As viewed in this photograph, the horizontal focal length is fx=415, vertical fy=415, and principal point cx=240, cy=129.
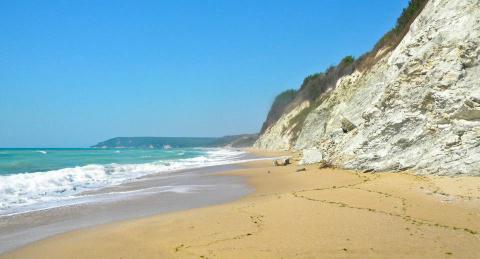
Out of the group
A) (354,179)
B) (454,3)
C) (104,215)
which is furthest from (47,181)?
(454,3)

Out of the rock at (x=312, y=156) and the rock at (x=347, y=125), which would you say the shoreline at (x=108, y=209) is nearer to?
the rock at (x=312, y=156)

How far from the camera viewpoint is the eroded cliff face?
13070mm

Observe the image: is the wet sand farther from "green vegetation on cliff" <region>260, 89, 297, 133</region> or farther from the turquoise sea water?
"green vegetation on cliff" <region>260, 89, 297, 133</region>

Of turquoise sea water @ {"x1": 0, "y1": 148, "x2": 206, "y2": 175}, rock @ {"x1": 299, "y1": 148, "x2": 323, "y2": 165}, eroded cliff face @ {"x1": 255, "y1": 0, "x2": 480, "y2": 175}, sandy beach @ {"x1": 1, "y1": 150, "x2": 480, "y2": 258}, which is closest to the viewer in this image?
sandy beach @ {"x1": 1, "y1": 150, "x2": 480, "y2": 258}

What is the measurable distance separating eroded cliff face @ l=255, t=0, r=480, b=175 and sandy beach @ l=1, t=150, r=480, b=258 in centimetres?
164

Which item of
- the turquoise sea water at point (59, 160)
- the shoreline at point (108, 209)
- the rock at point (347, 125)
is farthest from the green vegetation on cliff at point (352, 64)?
the shoreline at point (108, 209)

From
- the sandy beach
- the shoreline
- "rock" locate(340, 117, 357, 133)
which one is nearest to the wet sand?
the shoreline

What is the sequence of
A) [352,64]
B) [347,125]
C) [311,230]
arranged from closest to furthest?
[311,230]
[347,125]
[352,64]

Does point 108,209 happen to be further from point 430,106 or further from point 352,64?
point 352,64

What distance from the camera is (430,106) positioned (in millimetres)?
14617

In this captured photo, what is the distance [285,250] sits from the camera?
21.5 ft

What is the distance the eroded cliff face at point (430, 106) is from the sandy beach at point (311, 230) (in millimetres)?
1642

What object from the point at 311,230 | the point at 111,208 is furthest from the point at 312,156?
the point at 311,230

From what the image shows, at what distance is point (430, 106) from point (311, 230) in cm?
916
